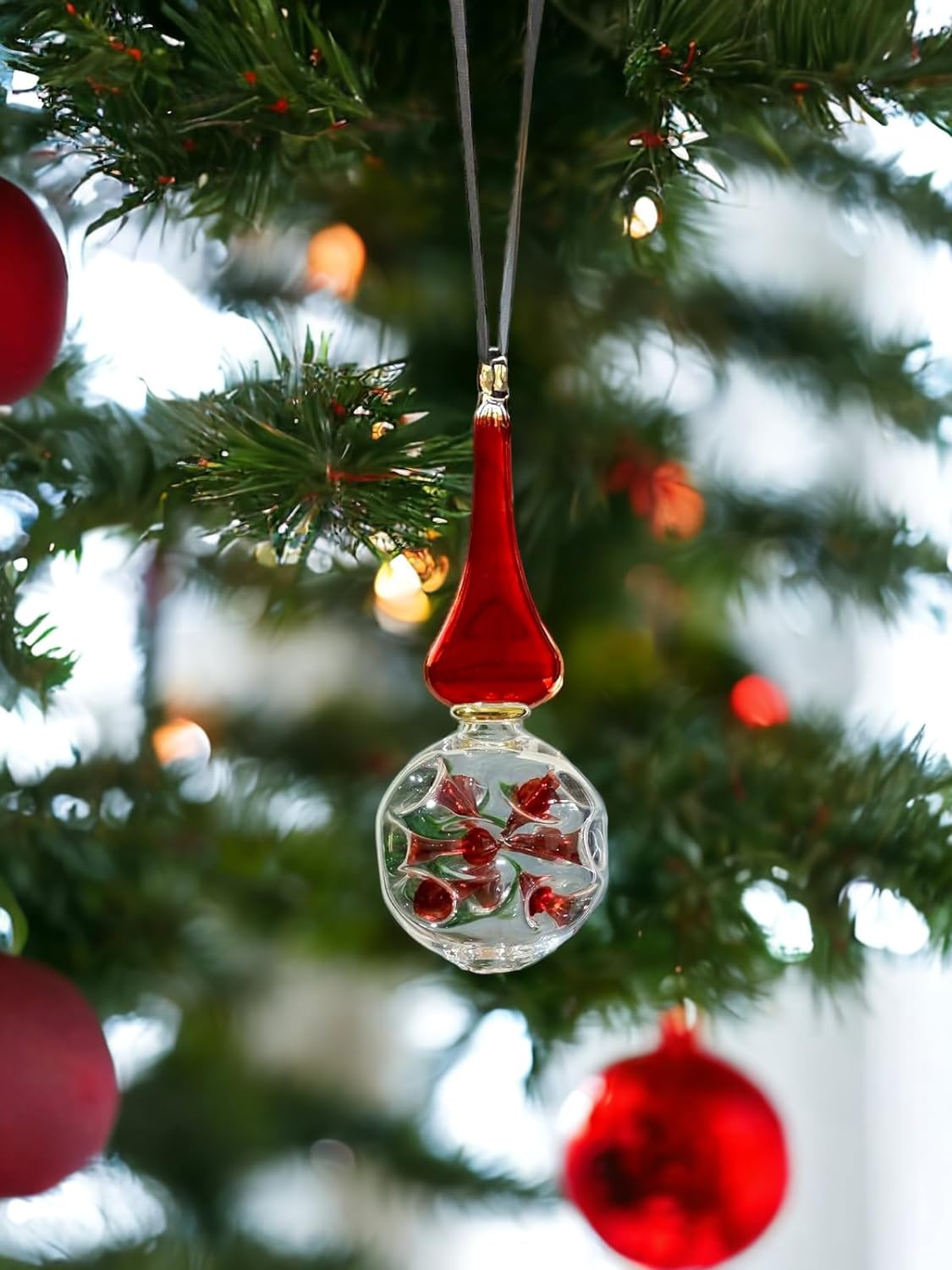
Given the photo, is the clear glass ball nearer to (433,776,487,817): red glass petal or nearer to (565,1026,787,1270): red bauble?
(433,776,487,817): red glass petal

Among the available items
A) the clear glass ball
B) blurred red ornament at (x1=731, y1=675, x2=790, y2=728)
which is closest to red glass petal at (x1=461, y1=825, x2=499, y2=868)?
the clear glass ball

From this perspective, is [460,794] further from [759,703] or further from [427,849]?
[759,703]

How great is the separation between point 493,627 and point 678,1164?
19 centimetres

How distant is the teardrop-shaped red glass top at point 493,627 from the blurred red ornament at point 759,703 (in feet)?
0.66

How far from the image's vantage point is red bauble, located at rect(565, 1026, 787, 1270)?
1.17 feet

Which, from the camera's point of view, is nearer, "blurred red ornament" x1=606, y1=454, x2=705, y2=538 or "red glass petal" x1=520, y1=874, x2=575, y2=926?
"red glass petal" x1=520, y1=874, x2=575, y2=926

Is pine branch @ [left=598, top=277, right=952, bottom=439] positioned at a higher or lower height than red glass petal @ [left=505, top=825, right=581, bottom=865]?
lower

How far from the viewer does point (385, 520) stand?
0.31 meters

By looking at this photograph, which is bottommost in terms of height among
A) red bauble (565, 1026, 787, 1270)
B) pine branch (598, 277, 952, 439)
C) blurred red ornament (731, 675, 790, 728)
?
red bauble (565, 1026, 787, 1270)

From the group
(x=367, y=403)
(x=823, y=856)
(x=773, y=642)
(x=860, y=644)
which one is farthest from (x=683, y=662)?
(x=860, y=644)

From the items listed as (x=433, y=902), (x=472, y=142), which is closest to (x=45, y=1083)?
(x=433, y=902)

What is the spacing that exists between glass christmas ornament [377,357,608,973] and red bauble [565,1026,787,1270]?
0.44 feet

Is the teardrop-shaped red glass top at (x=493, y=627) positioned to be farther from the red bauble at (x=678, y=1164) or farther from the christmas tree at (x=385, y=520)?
the red bauble at (x=678, y=1164)

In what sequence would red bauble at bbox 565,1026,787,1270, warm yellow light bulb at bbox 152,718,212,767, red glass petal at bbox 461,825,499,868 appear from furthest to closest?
warm yellow light bulb at bbox 152,718,212,767, red bauble at bbox 565,1026,787,1270, red glass petal at bbox 461,825,499,868
